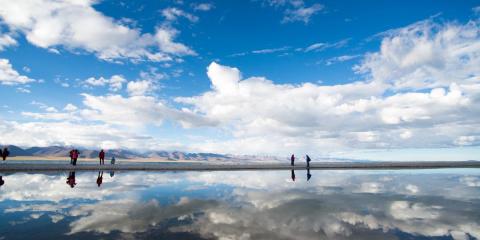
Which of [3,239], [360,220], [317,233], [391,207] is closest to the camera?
[3,239]

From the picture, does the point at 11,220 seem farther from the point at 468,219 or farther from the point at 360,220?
the point at 468,219

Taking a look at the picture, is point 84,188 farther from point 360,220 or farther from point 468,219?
point 468,219

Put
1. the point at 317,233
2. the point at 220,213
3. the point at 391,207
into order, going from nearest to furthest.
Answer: the point at 317,233
the point at 220,213
the point at 391,207

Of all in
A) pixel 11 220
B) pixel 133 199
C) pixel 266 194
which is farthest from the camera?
pixel 266 194

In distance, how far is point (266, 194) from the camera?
Answer: 20.0 metres

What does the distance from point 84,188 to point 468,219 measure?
2174 centimetres

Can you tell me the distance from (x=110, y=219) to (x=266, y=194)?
34.3 feet

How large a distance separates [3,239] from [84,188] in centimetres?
1231

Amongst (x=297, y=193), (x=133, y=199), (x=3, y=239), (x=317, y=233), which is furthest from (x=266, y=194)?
(x=3, y=239)

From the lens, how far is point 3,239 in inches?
370

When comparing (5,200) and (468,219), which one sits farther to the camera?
(5,200)

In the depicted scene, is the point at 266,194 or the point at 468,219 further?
the point at 266,194

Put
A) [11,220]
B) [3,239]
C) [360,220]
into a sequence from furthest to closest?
1. [360,220]
2. [11,220]
3. [3,239]

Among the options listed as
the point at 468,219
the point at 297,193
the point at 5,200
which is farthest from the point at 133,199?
the point at 468,219
